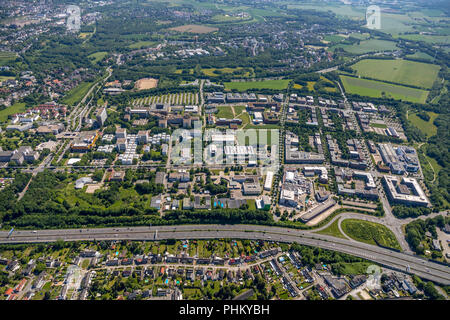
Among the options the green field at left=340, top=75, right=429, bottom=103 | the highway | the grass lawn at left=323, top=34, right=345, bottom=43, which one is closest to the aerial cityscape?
the highway

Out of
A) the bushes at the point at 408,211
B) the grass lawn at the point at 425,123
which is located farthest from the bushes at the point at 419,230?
the grass lawn at the point at 425,123

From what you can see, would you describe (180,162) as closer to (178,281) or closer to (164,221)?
(164,221)

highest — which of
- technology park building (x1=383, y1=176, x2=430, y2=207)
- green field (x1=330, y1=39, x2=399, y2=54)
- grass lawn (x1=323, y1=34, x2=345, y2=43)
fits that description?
grass lawn (x1=323, y1=34, x2=345, y2=43)

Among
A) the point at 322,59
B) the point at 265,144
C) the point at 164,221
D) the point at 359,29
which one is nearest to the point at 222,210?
the point at 164,221

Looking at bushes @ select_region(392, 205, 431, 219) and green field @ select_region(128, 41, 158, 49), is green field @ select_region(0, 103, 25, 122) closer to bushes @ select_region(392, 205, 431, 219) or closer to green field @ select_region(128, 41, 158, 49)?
green field @ select_region(128, 41, 158, 49)

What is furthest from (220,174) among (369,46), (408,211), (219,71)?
(369,46)

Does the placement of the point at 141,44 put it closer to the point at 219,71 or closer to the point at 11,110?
the point at 219,71
